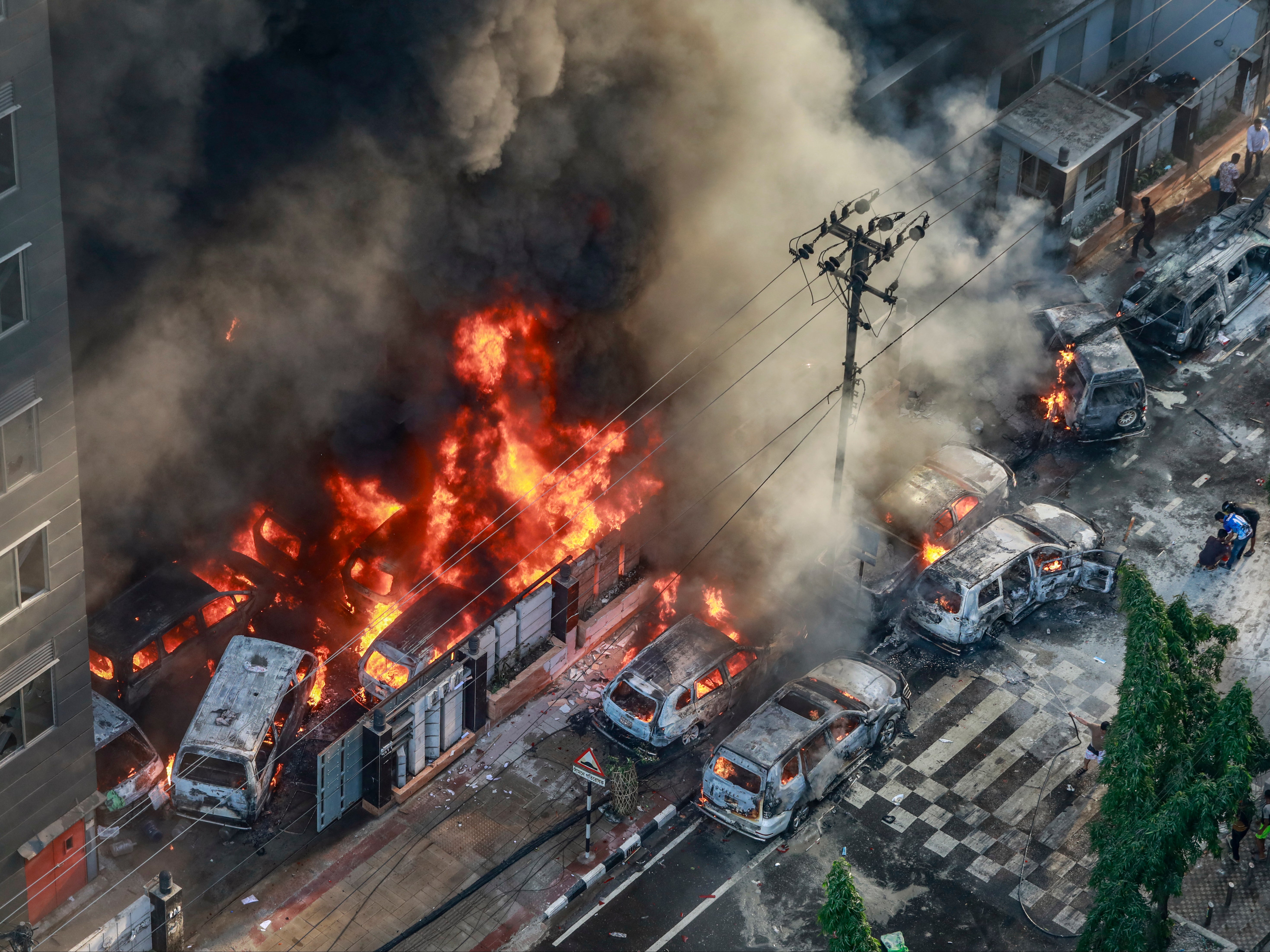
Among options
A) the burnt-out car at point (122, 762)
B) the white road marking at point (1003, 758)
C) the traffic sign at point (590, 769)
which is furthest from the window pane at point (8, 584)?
the white road marking at point (1003, 758)

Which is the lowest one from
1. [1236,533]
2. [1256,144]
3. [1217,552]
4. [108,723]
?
[108,723]

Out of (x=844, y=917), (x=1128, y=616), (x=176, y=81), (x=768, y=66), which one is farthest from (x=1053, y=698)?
(x=176, y=81)

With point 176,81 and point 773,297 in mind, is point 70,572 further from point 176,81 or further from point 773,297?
point 773,297

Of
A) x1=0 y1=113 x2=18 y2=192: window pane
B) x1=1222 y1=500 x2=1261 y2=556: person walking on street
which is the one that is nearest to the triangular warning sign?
x1=0 y1=113 x2=18 y2=192: window pane

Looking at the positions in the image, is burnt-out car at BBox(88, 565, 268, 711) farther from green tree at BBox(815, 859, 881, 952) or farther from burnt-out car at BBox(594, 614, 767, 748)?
green tree at BBox(815, 859, 881, 952)

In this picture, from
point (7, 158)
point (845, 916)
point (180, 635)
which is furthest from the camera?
point (180, 635)

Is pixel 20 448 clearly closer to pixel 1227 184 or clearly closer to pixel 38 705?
pixel 38 705

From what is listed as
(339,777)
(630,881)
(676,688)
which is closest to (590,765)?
(630,881)
